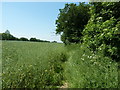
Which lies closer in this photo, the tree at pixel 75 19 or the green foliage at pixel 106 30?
the green foliage at pixel 106 30

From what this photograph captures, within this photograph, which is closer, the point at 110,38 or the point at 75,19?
the point at 110,38

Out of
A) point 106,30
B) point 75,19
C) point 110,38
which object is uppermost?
point 75,19

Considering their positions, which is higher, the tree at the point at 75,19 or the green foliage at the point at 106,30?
the tree at the point at 75,19

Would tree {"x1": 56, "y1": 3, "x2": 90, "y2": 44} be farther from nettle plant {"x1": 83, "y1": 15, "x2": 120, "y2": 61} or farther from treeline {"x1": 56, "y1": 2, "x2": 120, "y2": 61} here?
nettle plant {"x1": 83, "y1": 15, "x2": 120, "y2": 61}

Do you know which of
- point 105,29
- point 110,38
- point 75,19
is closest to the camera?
point 110,38

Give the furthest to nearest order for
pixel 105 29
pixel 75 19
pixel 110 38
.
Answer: pixel 75 19, pixel 105 29, pixel 110 38

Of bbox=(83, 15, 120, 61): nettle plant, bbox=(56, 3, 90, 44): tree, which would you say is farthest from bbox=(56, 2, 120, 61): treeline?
bbox=(56, 3, 90, 44): tree

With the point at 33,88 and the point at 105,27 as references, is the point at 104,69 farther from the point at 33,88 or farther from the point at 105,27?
the point at 33,88

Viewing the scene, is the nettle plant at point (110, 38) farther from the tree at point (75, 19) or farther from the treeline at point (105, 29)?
the tree at point (75, 19)

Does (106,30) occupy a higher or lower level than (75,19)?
lower

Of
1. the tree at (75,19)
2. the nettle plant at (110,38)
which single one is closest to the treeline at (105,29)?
the nettle plant at (110,38)

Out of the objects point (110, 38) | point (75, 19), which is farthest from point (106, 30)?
point (75, 19)

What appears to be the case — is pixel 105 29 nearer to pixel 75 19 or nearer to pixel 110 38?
pixel 110 38

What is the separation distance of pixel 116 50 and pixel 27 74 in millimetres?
2681
